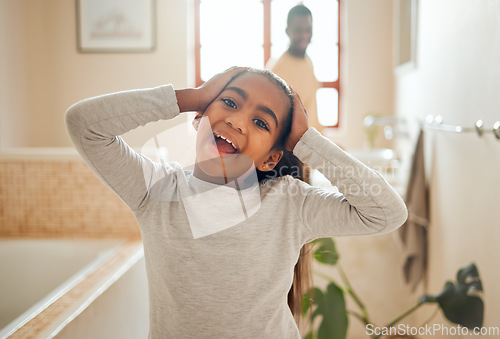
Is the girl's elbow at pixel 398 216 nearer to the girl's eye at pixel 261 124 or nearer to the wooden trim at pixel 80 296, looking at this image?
the girl's eye at pixel 261 124

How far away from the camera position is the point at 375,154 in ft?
6.05

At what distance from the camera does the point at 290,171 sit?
654 millimetres

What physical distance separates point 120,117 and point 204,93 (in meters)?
0.11

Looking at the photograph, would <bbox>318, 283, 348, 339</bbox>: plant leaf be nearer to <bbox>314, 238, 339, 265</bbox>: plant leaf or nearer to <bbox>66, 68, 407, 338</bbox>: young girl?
<bbox>314, 238, 339, 265</bbox>: plant leaf

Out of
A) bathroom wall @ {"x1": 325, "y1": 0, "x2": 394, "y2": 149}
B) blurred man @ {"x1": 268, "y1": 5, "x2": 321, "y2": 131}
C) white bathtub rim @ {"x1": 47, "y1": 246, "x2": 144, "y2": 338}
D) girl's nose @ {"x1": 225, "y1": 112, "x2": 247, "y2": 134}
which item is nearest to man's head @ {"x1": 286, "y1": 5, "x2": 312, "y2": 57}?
blurred man @ {"x1": 268, "y1": 5, "x2": 321, "y2": 131}

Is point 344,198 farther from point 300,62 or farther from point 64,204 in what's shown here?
point 64,204

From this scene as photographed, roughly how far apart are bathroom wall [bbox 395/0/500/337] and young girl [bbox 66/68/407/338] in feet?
1.76

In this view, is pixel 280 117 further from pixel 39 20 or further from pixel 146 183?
pixel 39 20

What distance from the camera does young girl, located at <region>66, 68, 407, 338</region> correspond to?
21.2 inches

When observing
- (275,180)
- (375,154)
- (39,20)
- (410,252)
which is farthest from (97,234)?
(375,154)

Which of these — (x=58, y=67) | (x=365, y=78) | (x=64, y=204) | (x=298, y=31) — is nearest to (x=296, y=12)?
(x=298, y=31)

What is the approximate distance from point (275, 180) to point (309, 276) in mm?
237

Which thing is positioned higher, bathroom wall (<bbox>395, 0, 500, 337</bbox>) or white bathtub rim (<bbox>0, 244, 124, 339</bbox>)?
bathroom wall (<bbox>395, 0, 500, 337</bbox>)

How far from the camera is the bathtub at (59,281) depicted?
687 mm
